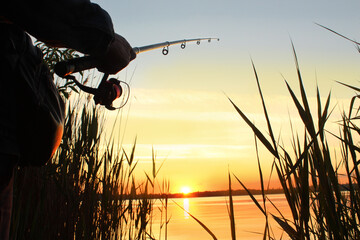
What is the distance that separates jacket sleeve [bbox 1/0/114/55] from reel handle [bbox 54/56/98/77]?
163 mm

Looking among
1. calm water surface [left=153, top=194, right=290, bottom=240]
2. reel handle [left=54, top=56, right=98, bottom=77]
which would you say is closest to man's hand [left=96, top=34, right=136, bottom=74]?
reel handle [left=54, top=56, right=98, bottom=77]

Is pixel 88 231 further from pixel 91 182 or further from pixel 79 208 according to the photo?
pixel 91 182

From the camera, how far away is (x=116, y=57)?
4.02ft

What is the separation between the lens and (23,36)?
1.05 meters

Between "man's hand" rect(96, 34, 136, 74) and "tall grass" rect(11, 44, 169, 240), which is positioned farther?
"tall grass" rect(11, 44, 169, 240)

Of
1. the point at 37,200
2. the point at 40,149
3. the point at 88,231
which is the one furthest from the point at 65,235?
the point at 40,149

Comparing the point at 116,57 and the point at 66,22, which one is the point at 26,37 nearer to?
the point at 66,22

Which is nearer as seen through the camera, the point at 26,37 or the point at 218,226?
the point at 26,37

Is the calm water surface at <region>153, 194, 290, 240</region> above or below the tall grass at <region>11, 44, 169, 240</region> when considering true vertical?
below

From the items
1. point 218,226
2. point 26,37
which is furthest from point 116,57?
point 218,226

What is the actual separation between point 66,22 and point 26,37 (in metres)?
0.14

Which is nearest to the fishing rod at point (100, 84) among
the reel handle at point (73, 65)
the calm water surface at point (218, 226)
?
the reel handle at point (73, 65)

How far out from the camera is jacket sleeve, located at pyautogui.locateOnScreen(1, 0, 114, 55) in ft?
3.22

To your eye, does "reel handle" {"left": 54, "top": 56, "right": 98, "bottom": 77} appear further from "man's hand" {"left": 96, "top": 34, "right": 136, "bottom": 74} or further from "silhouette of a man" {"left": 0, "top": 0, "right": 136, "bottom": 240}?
"silhouette of a man" {"left": 0, "top": 0, "right": 136, "bottom": 240}
